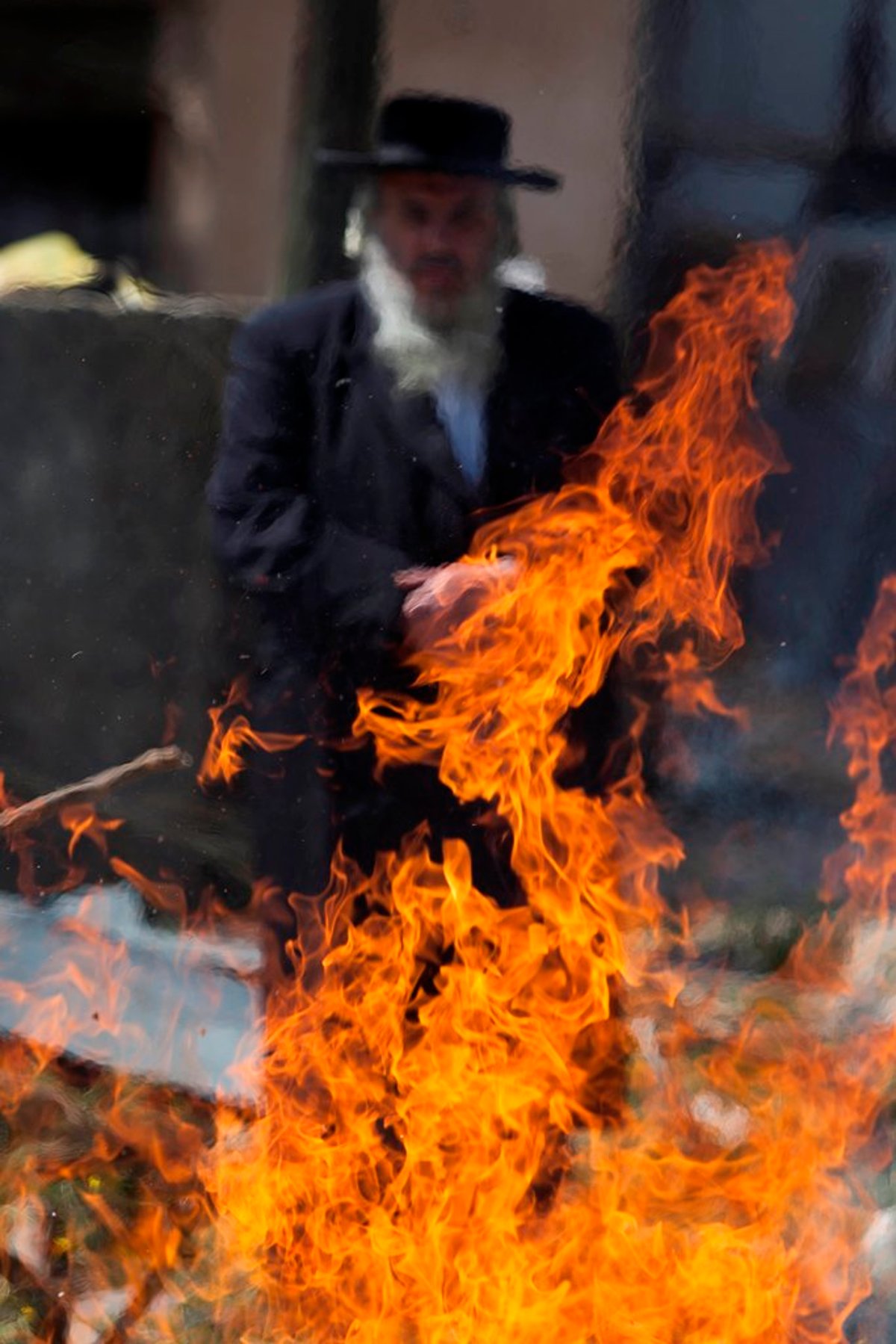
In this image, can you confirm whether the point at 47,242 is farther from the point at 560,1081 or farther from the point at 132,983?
the point at 560,1081

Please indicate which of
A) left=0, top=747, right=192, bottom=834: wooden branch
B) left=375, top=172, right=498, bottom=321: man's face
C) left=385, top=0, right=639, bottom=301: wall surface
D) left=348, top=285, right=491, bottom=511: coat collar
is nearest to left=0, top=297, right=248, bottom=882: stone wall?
left=0, top=747, right=192, bottom=834: wooden branch

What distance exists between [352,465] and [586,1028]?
1.50m

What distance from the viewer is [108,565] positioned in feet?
10.3

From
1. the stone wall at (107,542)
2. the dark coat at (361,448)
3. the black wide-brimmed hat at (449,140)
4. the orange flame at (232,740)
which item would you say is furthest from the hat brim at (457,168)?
the orange flame at (232,740)

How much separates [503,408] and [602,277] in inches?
14.2

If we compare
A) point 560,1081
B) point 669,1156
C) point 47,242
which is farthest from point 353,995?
point 47,242

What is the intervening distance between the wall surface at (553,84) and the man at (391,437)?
45mm

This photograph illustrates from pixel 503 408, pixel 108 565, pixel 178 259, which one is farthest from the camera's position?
pixel 108 565

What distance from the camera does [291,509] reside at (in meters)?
2.84

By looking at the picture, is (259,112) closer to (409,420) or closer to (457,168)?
(457,168)

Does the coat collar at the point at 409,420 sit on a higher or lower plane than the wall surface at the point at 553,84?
lower

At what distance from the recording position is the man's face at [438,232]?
8.50 feet

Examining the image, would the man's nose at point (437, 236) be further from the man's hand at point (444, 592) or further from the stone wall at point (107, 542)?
the man's hand at point (444, 592)

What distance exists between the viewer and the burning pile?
2658mm
